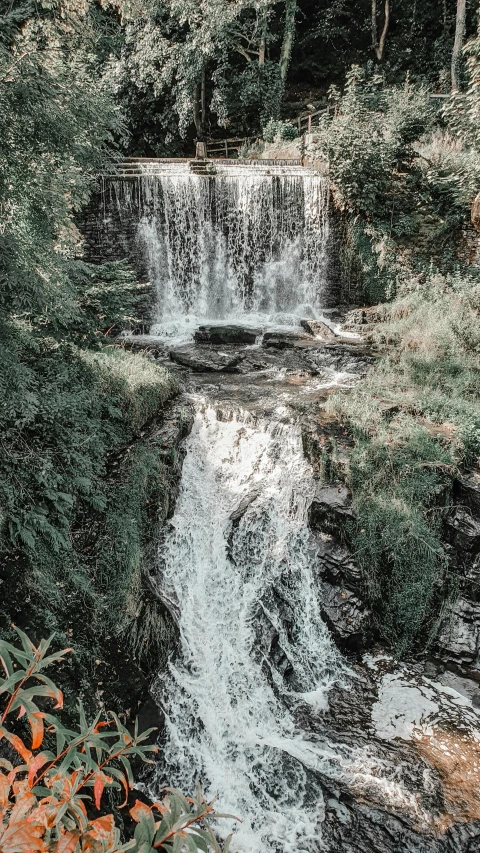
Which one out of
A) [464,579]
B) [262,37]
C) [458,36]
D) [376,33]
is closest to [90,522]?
[464,579]

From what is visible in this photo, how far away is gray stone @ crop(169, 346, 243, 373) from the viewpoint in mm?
9758

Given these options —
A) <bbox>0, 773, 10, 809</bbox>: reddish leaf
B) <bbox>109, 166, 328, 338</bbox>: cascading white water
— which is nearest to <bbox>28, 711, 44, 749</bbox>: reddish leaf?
<bbox>0, 773, 10, 809</bbox>: reddish leaf

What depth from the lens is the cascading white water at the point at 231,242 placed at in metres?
12.5

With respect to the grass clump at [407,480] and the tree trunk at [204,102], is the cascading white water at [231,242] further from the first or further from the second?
the tree trunk at [204,102]

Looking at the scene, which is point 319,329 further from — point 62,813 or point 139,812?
point 62,813

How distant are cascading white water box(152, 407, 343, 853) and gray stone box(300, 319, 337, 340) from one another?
425 centimetres

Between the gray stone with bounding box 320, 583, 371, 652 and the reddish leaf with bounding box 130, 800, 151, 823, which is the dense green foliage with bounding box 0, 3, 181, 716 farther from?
the reddish leaf with bounding box 130, 800, 151, 823

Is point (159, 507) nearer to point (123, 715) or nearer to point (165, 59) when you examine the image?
point (123, 715)

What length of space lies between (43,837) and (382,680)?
5.25 meters

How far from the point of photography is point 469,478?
643 centimetres

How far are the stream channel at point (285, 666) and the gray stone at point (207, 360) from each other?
0.15 ft

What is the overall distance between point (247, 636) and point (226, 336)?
22.8 feet

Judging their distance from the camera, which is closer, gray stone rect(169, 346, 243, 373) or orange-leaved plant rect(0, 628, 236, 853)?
orange-leaved plant rect(0, 628, 236, 853)

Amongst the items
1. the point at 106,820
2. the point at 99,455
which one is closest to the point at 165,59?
the point at 99,455
